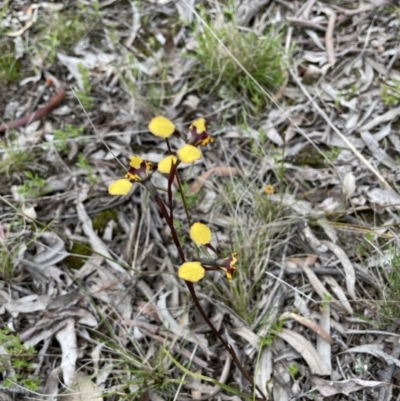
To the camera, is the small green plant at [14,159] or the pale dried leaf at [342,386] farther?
the small green plant at [14,159]

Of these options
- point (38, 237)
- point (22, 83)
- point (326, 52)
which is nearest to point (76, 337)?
point (38, 237)

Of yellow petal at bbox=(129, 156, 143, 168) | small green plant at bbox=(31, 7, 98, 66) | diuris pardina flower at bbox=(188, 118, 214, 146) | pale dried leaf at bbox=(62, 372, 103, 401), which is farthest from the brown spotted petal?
small green plant at bbox=(31, 7, 98, 66)

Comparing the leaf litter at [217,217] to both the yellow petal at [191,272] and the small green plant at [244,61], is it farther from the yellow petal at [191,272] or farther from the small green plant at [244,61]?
the yellow petal at [191,272]

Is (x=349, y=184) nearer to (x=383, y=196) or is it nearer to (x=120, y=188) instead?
(x=383, y=196)

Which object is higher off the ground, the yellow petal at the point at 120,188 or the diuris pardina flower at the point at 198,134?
the diuris pardina flower at the point at 198,134

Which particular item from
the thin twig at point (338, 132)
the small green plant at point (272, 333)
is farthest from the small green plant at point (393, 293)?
the thin twig at point (338, 132)

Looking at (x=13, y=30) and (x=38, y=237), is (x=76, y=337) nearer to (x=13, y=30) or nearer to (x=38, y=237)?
(x=38, y=237)

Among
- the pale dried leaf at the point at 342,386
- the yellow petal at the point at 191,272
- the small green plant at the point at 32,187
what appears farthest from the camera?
the small green plant at the point at 32,187
